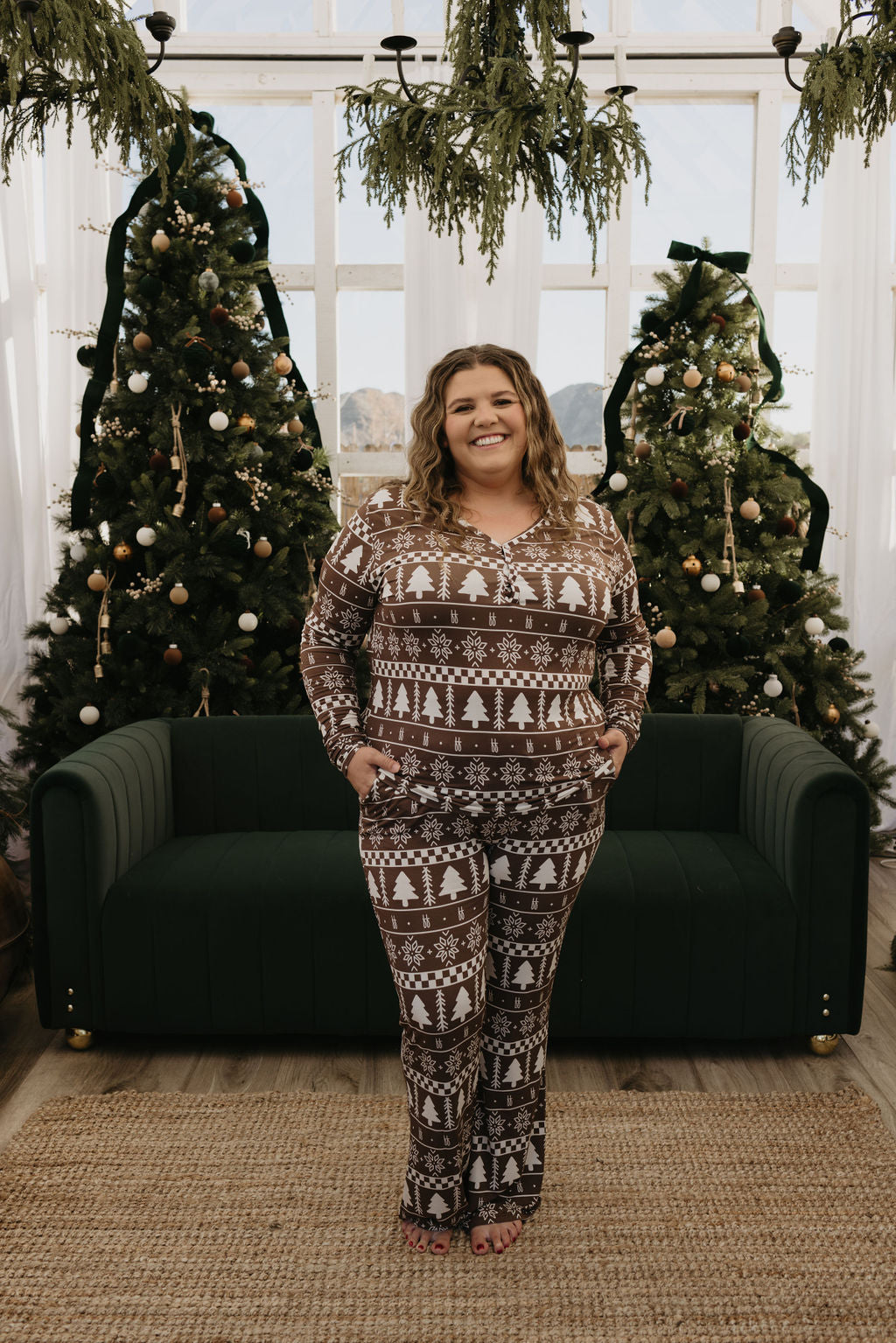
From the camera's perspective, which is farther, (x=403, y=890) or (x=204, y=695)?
(x=204, y=695)

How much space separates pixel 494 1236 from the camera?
6.57ft

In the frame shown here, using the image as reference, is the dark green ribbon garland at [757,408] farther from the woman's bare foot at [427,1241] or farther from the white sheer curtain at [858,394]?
the woman's bare foot at [427,1241]

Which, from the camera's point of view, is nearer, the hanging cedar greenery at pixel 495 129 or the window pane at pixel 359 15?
the hanging cedar greenery at pixel 495 129

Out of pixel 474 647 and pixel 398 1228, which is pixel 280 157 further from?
pixel 398 1228

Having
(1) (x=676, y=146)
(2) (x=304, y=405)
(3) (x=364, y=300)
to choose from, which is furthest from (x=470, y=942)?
(1) (x=676, y=146)

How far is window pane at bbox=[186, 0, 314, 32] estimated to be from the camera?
4.75m

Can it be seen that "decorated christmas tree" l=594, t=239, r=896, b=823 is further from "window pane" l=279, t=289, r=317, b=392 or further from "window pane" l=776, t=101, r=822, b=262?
"window pane" l=279, t=289, r=317, b=392

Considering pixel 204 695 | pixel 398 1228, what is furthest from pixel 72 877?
pixel 398 1228

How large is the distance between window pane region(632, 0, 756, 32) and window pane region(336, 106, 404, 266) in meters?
1.37

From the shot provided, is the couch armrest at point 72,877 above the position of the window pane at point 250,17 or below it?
below

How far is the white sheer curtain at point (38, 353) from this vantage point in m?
4.41

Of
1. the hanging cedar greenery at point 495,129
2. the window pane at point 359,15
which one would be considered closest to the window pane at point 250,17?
the window pane at point 359,15

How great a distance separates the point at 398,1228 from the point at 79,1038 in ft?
3.53

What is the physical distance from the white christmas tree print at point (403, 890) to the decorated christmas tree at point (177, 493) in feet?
6.46
